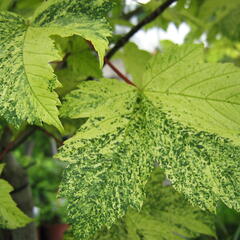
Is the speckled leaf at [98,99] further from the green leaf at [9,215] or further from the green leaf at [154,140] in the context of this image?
the green leaf at [9,215]

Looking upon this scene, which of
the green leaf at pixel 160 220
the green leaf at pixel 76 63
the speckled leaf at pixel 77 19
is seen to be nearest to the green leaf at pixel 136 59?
the green leaf at pixel 76 63

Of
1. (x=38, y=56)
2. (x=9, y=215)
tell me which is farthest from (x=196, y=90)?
(x=9, y=215)

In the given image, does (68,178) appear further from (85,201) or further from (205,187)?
(205,187)

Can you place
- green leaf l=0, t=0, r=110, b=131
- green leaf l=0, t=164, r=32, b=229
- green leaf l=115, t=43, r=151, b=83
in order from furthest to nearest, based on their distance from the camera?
1. green leaf l=115, t=43, r=151, b=83
2. green leaf l=0, t=164, r=32, b=229
3. green leaf l=0, t=0, r=110, b=131

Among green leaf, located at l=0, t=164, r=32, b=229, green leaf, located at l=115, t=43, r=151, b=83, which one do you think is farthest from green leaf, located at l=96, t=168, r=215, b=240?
green leaf, located at l=115, t=43, r=151, b=83

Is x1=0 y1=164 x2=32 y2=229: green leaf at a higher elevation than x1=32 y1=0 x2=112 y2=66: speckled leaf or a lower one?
lower

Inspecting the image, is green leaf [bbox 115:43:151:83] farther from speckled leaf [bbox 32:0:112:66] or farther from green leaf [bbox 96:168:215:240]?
speckled leaf [bbox 32:0:112:66]
